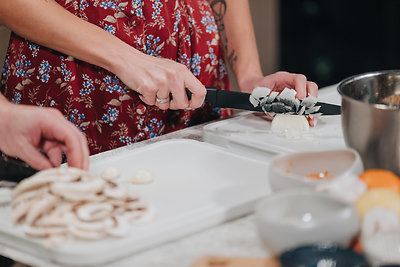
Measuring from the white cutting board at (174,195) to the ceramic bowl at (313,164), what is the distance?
72 mm

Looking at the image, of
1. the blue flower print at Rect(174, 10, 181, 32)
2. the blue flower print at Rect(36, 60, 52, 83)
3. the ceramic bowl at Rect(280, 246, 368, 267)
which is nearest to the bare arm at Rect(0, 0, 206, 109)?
the blue flower print at Rect(36, 60, 52, 83)

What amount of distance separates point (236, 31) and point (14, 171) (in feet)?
3.10

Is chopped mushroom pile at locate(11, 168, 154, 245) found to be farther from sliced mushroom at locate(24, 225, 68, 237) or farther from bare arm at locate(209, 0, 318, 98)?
bare arm at locate(209, 0, 318, 98)

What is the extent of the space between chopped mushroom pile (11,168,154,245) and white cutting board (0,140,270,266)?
0.02 metres

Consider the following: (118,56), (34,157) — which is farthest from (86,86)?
(34,157)

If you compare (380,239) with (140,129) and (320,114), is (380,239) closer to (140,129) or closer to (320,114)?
(320,114)

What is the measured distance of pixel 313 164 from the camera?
1.05 metres

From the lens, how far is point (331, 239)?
0.81 metres

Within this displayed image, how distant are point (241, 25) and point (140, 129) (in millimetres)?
485

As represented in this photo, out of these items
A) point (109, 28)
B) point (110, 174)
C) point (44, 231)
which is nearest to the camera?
point (44, 231)

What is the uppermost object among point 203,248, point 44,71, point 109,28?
point 109,28

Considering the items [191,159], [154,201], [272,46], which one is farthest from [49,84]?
[272,46]

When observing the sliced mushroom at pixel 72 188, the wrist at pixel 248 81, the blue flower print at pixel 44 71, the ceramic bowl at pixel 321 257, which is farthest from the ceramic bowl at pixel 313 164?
the blue flower print at pixel 44 71

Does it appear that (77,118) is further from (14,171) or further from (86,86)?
(14,171)
